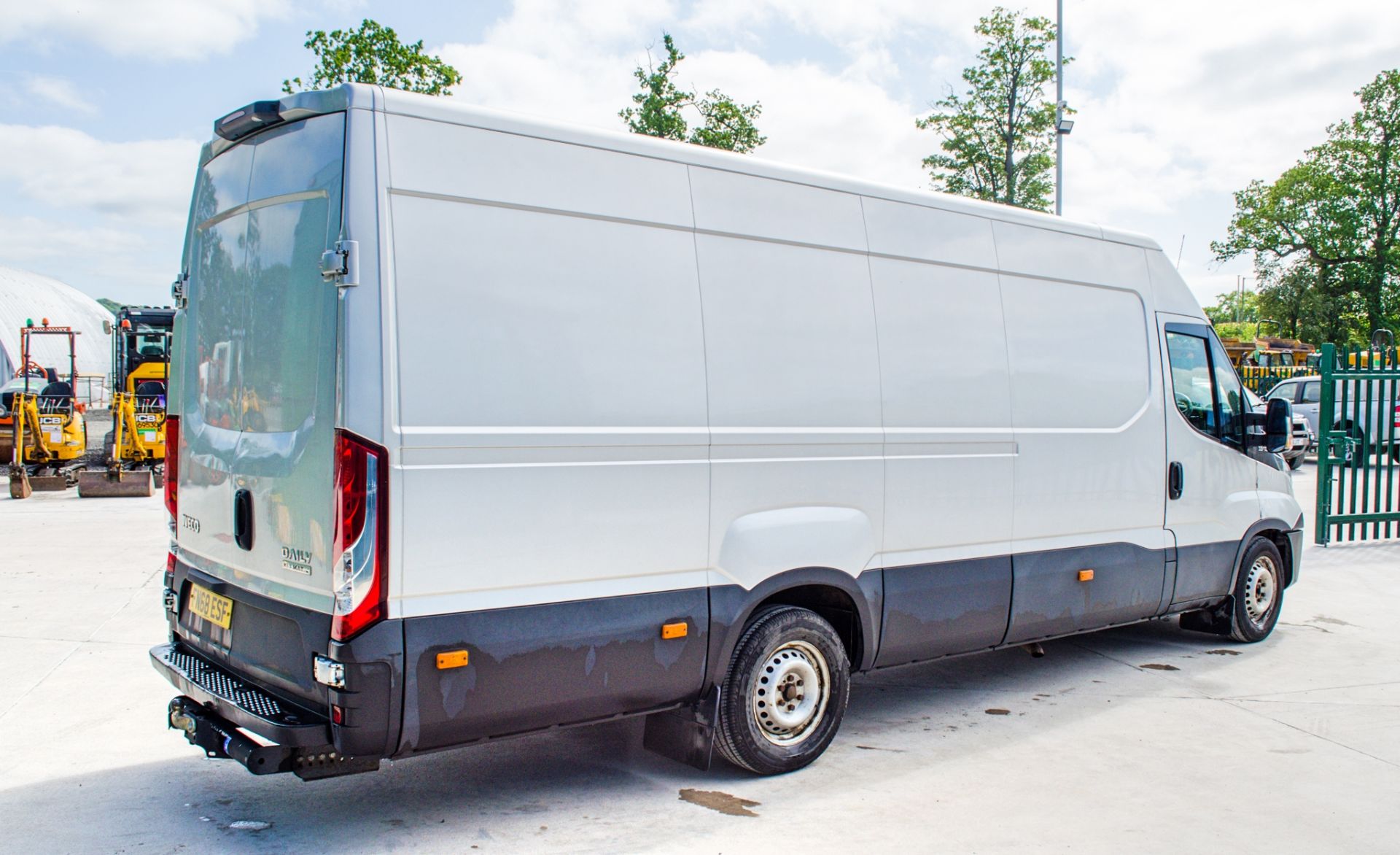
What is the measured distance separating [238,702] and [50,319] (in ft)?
179

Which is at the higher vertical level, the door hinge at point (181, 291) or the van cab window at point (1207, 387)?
the door hinge at point (181, 291)

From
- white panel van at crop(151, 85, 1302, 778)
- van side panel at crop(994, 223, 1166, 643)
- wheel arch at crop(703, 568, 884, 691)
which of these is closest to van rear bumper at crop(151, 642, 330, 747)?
white panel van at crop(151, 85, 1302, 778)

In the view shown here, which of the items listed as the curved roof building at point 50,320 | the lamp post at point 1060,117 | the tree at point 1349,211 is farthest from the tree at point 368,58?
the tree at point 1349,211

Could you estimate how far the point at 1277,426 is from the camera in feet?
23.1

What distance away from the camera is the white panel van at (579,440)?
3.58m

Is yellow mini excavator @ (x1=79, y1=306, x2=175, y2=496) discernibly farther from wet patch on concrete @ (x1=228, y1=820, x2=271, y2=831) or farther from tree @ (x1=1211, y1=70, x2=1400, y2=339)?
tree @ (x1=1211, y1=70, x2=1400, y2=339)

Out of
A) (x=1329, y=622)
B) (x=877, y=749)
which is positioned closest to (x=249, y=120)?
(x=877, y=749)

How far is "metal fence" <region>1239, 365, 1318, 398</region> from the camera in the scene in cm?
2478

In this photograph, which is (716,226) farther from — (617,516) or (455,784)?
(455,784)

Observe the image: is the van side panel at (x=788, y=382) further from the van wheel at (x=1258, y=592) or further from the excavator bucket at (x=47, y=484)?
the excavator bucket at (x=47, y=484)

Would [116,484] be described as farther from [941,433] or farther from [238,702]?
[941,433]

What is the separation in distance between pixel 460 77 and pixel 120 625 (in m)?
16.1

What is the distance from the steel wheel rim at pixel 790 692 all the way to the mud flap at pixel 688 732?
20 centimetres

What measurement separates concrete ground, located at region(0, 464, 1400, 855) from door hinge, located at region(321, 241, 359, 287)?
2056 millimetres
